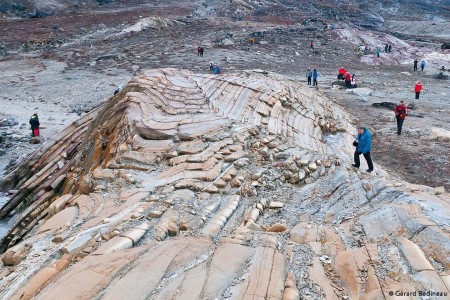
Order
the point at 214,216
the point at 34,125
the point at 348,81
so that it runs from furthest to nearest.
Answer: the point at 348,81
the point at 34,125
the point at 214,216

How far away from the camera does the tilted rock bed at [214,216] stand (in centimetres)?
448

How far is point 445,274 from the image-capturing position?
14.1 feet

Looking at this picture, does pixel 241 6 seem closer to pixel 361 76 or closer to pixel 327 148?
pixel 361 76

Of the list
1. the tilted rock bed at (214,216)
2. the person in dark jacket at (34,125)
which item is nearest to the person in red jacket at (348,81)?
the tilted rock bed at (214,216)

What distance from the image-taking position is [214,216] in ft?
21.4

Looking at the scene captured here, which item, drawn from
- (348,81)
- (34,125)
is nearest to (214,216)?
(34,125)

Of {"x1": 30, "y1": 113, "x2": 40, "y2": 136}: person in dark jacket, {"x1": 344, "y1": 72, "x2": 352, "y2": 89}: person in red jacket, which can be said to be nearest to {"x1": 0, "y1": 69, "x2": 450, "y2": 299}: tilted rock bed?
{"x1": 30, "y1": 113, "x2": 40, "y2": 136}: person in dark jacket

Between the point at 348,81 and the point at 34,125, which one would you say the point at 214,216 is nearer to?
the point at 34,125

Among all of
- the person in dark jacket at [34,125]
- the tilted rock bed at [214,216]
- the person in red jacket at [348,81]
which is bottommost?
the person in dark jacket at [34,125]

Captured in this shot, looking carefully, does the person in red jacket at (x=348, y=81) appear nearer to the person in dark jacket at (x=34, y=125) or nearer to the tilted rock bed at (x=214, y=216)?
the tilted rock bed at (x=214, y=216)

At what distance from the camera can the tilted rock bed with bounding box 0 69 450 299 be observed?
448 centimetres

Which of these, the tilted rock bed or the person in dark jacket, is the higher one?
the tilted rock bed

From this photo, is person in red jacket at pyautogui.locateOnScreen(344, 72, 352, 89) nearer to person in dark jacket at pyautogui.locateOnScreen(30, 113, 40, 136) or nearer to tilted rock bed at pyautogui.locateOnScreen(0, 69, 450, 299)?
tilted rock bed at pyautogui.locateOnScreen(0, 69, 450, 299)

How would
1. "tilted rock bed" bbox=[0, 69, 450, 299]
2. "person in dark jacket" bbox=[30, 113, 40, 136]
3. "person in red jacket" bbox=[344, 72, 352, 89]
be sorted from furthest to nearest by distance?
"person in red jacket" bbox=[344, 72, 352, 89] → "person in dark jacket" bbox=[30, 113, 40, 136] → "tilted rock bed" bbox=[0, 69, 450, 299]
